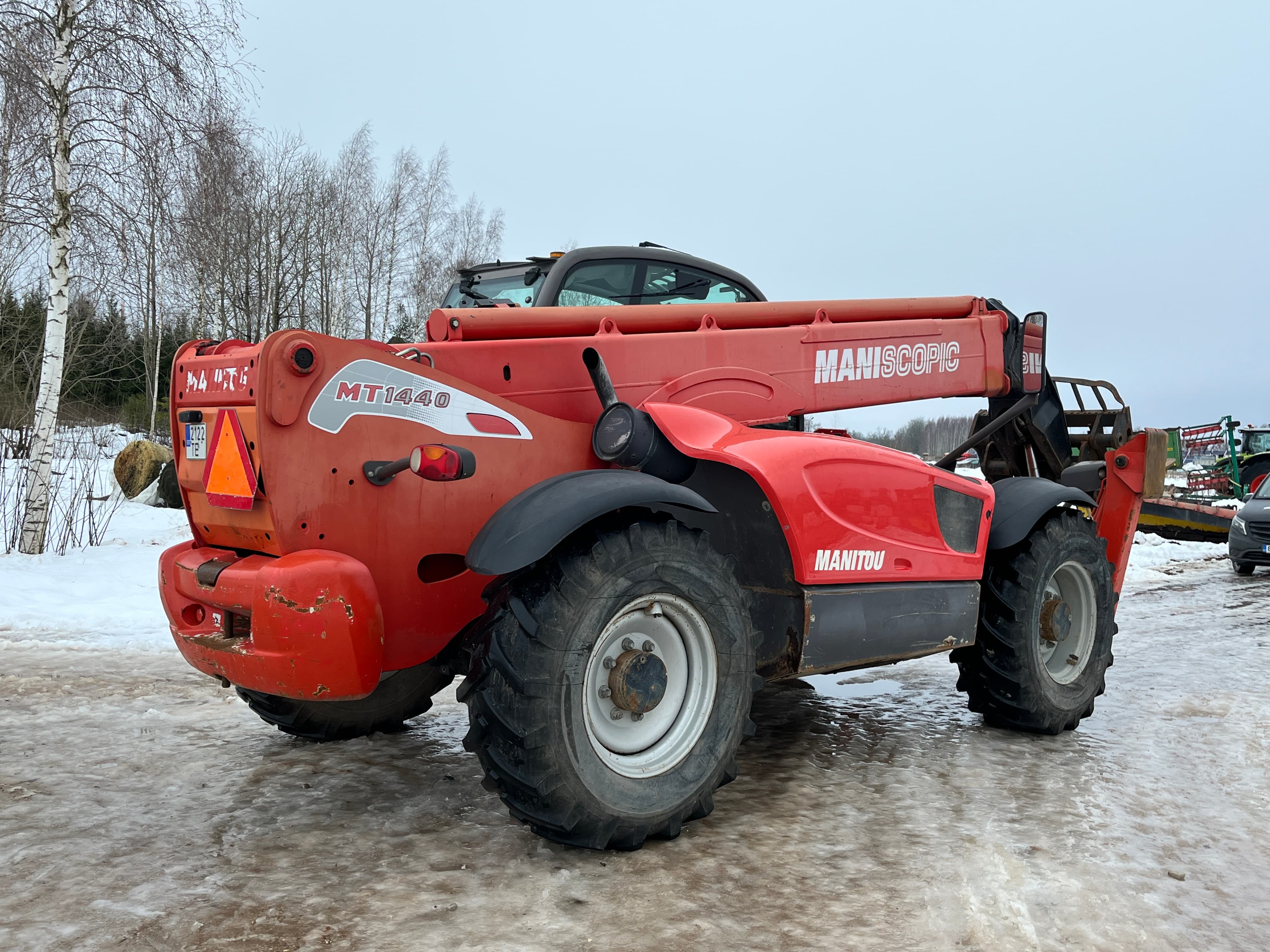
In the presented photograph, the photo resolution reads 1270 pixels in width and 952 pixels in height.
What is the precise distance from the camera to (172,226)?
1215 cm

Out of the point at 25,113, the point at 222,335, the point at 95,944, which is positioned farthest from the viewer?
the point at 222,335

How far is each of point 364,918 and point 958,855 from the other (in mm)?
1938

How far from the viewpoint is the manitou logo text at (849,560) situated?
A: 4.02 meters

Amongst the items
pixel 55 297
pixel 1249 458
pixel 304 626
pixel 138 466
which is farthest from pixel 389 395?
pixel 1249 458

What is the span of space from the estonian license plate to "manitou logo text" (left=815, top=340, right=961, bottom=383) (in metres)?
2.76

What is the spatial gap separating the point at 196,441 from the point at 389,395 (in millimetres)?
853

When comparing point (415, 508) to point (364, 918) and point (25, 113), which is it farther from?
point (25, 113)

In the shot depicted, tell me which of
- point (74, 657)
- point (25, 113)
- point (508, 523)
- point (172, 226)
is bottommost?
point (74, 657)

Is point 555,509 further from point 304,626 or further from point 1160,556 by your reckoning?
point 1160,556

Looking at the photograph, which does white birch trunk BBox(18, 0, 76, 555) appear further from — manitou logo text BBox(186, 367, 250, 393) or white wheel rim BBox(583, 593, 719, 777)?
white wheel rim BBox(583, 593, 719, 777)

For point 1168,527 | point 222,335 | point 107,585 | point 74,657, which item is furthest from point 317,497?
point 222,335

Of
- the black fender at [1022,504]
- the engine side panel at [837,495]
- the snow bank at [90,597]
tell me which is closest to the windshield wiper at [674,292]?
the engine side panel at [837,495]

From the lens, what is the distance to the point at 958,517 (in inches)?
185

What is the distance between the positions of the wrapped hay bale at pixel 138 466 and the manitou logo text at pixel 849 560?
50.1 ft
